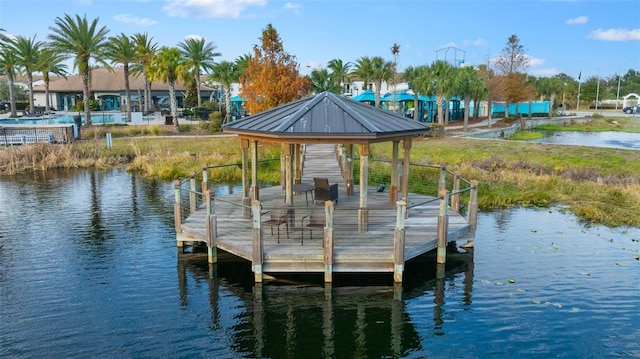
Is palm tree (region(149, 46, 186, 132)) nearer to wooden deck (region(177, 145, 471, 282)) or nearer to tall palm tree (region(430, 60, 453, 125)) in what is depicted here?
tall palm tree (region(430, 60, 453, 125))

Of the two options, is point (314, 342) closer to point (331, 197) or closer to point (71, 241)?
point (331, 197)

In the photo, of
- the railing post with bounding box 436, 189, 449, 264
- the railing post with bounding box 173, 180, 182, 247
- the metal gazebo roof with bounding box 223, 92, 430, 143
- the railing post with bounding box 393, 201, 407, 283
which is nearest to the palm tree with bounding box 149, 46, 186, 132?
the metal gazebo roof with bounding box 223, 92, 430, 143

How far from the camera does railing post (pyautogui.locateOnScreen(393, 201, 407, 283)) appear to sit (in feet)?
39.6

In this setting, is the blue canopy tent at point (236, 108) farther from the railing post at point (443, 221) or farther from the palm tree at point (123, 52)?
the railing post at point (443, 221)

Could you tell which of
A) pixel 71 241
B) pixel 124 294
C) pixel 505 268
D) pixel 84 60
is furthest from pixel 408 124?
pixel 84 60

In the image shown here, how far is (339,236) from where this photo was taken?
44.8 feet

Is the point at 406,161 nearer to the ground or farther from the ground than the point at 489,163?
farther from the ground

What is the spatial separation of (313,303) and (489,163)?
63.9ft

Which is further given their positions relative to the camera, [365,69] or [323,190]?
[365,69]

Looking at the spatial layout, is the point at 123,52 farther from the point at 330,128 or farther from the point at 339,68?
the point at 330,128

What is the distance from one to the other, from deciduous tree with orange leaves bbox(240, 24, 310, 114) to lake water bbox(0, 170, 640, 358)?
545 inches

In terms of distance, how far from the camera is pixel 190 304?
12016 millimetres

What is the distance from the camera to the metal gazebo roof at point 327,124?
43.1 ft

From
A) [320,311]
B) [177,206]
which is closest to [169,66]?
[177,206]
